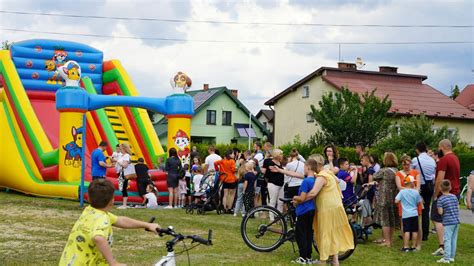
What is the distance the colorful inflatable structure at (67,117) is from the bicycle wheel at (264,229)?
23.9ft

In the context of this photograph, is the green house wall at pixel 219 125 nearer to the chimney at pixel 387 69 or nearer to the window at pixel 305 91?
the window at pixel 305 91

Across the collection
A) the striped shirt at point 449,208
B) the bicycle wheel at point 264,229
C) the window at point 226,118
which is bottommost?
the bicycle wheel at point 264,229

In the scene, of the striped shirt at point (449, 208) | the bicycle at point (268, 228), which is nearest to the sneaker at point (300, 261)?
the bicycle at point (268, 228)

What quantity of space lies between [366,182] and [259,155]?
15.6 feet

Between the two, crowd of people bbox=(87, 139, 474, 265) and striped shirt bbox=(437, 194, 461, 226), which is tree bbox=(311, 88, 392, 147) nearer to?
crowd of people bbox=(87, 139, 474, 265)

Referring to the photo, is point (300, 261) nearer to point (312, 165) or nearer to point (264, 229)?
point (264, 229)

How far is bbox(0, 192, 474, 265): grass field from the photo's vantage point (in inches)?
400

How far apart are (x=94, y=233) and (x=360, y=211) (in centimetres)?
888

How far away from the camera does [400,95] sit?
46625 millimetres

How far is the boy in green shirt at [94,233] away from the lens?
5172mm

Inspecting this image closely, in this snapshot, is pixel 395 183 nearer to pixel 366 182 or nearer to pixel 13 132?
pixel 366 182

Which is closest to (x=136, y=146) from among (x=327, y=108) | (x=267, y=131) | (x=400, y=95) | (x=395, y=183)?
(x=395, y=183)

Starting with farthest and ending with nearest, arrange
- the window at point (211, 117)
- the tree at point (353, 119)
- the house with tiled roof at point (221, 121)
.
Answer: the window at point (211, 117), the house with tiled roof at point (221, 121), the tree at point (353, 119)

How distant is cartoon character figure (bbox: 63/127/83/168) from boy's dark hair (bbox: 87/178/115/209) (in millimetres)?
14886
